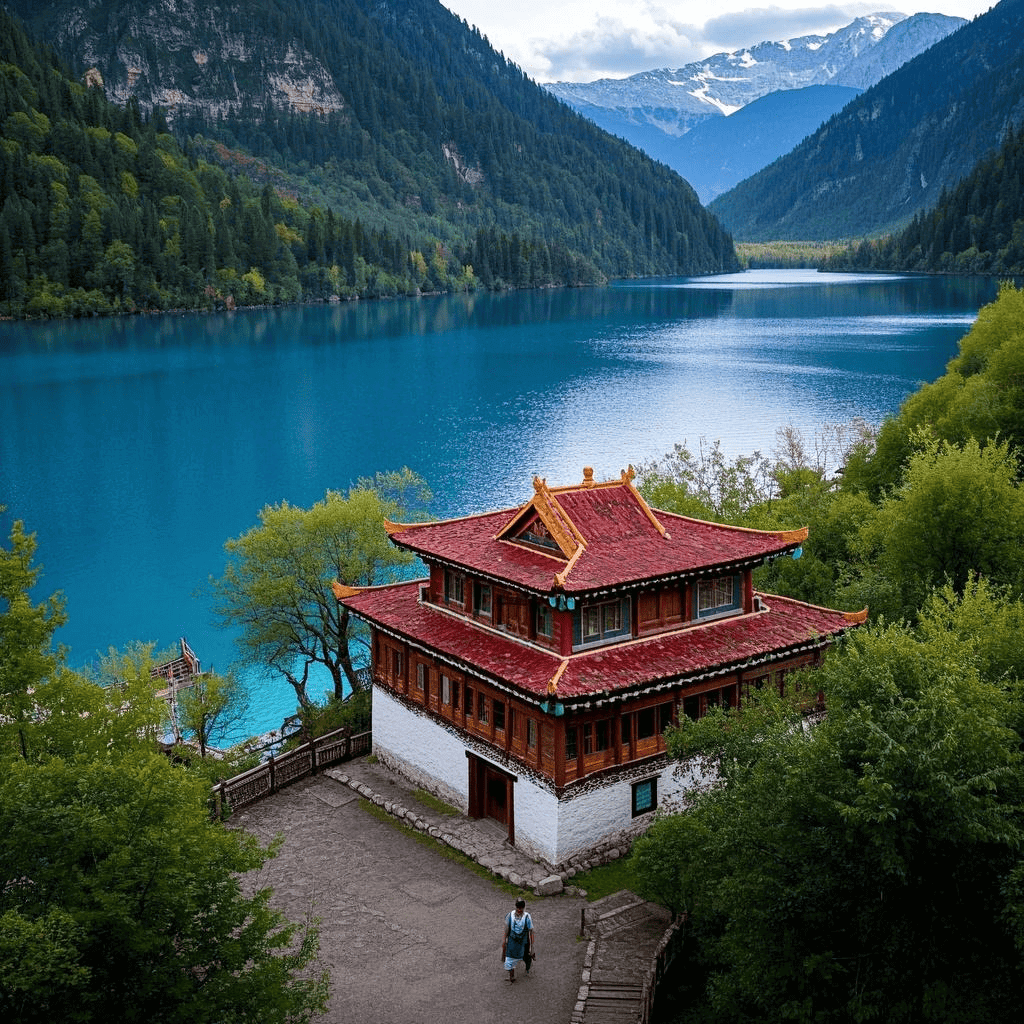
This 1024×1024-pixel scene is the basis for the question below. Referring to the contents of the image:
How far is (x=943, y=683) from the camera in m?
23.4

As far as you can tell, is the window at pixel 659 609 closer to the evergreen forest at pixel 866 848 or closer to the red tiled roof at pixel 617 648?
the red tiled roof at pixel 617 648

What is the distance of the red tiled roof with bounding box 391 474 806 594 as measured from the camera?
114 feet

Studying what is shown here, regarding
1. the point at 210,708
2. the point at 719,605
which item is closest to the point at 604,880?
the point at 719,605

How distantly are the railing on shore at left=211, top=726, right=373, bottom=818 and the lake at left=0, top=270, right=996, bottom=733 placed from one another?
16.4m

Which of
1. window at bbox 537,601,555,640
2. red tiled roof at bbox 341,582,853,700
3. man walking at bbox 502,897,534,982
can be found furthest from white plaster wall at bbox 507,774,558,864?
man walking at bbox 502,897,534,982

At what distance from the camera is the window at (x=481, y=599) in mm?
37875

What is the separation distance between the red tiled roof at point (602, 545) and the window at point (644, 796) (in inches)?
250

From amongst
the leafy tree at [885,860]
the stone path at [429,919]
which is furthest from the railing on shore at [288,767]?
the leafy tree at [885,860]

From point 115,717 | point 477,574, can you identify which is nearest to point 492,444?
point 477,574

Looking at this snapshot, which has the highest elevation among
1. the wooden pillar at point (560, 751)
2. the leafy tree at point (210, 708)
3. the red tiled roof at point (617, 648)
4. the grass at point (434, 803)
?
the red tiled roof at point (617, 648)

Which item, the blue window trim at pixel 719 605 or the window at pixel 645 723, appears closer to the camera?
the window at pixel 645 723

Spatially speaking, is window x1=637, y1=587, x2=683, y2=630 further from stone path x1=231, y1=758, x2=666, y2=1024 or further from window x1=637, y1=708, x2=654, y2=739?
stone path x1=231, y1=758, x2=666, y2=1024

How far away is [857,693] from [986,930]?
5208 millimetres

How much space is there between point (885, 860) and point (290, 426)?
383ft
